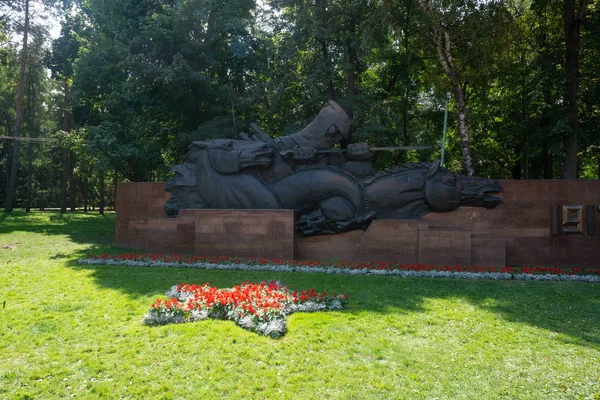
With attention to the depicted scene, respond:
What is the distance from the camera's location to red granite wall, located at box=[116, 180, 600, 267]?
37.0 ft

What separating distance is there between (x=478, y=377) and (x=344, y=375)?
1422 millimetres

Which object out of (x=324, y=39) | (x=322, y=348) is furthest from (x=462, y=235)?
(x=324, y=39)

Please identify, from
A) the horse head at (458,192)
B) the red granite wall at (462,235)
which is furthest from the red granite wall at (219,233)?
the horse head at (458,192)

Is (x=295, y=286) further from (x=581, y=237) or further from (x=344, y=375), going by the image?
(x=581, y=237)

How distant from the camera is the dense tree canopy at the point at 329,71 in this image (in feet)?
55.6

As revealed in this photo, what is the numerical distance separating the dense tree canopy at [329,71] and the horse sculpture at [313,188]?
4295 millimetres

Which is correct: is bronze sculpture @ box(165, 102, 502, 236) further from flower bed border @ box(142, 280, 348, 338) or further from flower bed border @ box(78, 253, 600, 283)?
flower bed border @ box(142, 280, 348, 338)

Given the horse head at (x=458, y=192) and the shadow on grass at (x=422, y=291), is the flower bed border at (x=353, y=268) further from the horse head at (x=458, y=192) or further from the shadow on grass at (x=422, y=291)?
the horse head at (x=458, y=192)

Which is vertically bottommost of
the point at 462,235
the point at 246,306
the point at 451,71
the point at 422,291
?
the point at 422,291

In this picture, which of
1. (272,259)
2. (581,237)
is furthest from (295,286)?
(581,237)

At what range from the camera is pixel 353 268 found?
416 inches

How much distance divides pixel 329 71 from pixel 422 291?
13369mm

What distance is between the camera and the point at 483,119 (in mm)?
22812

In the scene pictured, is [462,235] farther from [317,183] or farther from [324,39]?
[324,39]
